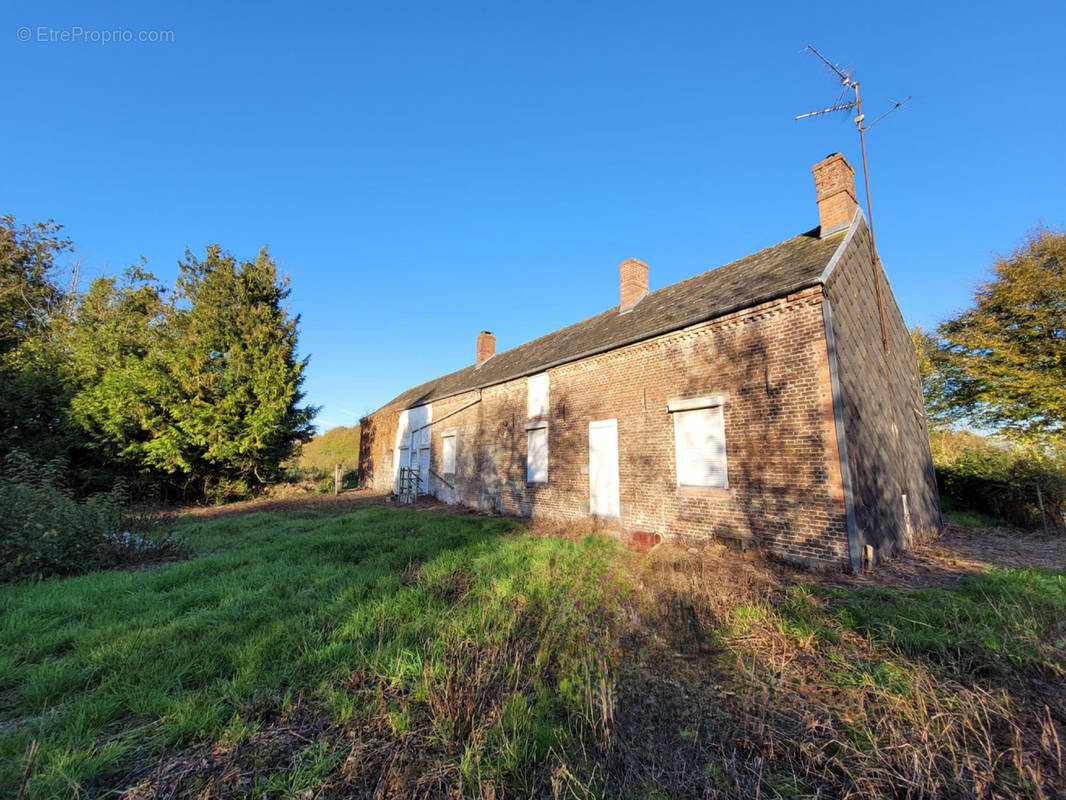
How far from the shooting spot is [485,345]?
2145cm

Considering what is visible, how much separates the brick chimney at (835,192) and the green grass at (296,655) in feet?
29.2

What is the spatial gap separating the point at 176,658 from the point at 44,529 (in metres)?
5.21

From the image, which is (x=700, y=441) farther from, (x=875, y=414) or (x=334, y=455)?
(x=334, y=455)

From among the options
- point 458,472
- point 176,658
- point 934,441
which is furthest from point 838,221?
point 934,441

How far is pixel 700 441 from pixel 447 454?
460 inches

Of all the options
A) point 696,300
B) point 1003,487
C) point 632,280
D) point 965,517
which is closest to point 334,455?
point 632,280

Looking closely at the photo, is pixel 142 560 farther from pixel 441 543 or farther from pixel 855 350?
pixel 855 350

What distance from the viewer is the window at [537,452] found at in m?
12.8

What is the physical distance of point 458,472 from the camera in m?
16.9

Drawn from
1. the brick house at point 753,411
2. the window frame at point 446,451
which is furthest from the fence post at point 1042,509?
the window frame at point 446,451

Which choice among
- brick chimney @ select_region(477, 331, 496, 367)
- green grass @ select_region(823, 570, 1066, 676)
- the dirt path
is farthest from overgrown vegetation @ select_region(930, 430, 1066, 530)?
brick chimney @ select_region(477, 331, 496, 367)

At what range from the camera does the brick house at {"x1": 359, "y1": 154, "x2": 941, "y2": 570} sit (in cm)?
715

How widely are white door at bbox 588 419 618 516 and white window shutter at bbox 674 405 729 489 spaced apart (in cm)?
183

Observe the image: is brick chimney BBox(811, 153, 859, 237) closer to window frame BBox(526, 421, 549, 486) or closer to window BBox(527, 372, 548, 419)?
window BBox(527, 372, 548, 419)
